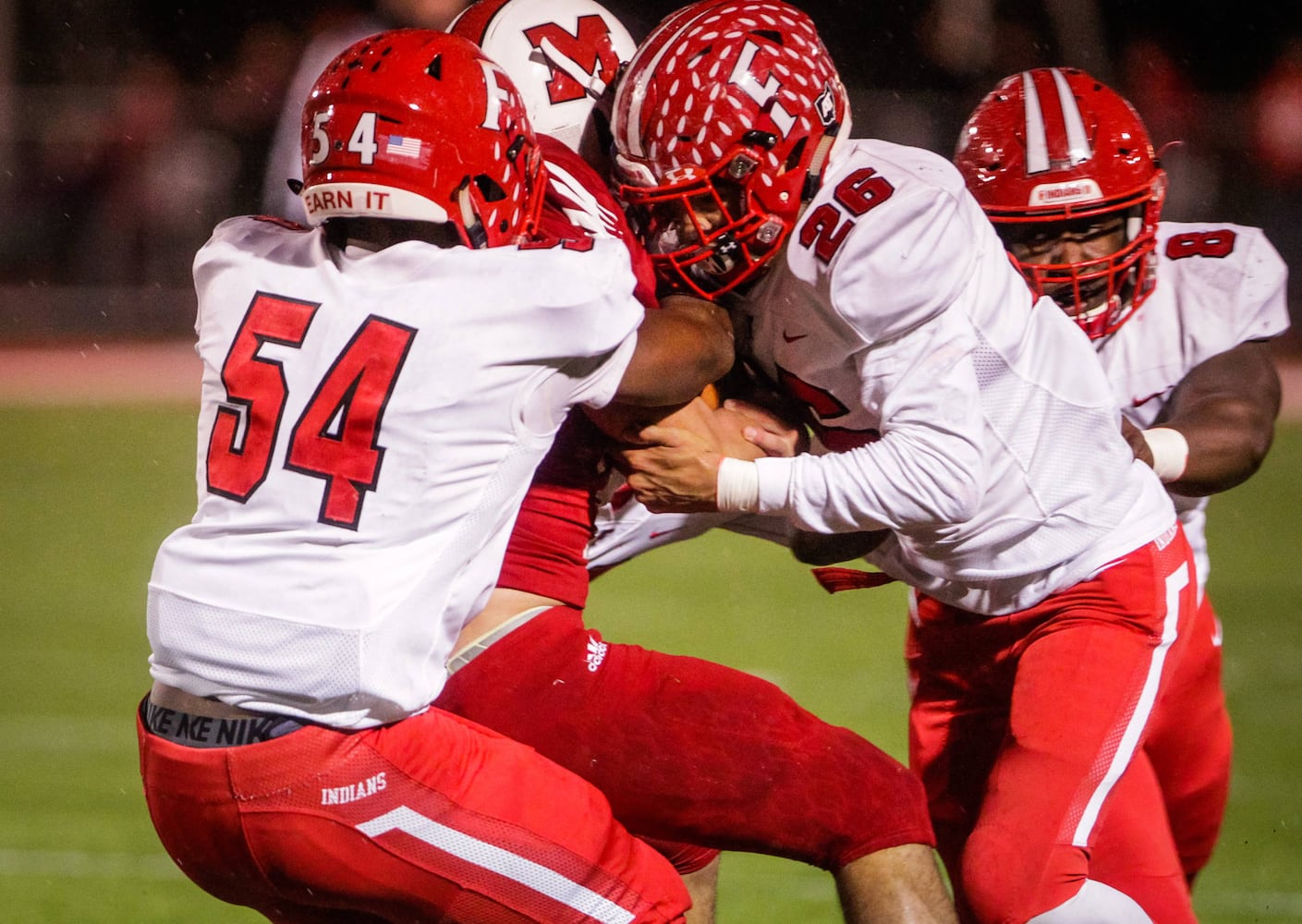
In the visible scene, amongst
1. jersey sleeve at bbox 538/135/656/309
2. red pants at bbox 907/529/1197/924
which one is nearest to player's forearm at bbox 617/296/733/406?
jersey sleeve at bbox 538/135/656/309

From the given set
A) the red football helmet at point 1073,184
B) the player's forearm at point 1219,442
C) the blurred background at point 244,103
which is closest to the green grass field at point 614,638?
the player's forearm at point 1219,442

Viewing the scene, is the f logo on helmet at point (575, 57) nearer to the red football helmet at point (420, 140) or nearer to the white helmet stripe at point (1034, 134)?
the red football helmet at point (420, 140)

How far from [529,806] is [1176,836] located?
1.80 metres

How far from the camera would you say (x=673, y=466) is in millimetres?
2707

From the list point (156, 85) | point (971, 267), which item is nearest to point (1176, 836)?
point (971, 267)

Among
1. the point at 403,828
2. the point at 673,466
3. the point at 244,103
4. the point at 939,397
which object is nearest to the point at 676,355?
the point at 673,466

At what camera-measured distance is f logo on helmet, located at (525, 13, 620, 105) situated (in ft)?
10.3

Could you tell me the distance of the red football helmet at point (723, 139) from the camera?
9.14 feet

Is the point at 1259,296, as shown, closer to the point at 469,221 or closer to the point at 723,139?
the point at 723,139

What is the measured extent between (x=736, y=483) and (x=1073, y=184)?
1042 millimetres

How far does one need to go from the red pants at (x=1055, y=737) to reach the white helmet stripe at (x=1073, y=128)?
81 centimetres

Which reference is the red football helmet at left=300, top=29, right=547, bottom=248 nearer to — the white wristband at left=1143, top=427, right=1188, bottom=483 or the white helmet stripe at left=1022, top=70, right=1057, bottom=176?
the white helmet stripe at left=1022, top=70, right=1057, bottom=176

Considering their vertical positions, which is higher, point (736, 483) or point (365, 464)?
point (365, 464)

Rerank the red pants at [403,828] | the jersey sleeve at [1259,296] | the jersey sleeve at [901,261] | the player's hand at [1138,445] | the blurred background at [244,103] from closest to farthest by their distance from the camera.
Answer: the red pants at [403,828] → the jersey sleeve at [901,261] → the player's hand at [1138,445] → the jersey sleeve at [1259,296] → the blurred background at [244,103]
